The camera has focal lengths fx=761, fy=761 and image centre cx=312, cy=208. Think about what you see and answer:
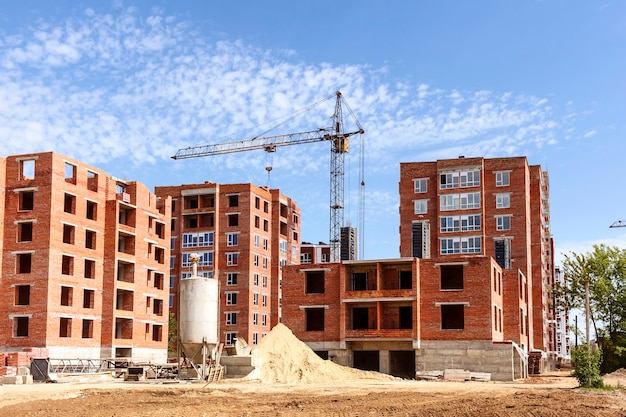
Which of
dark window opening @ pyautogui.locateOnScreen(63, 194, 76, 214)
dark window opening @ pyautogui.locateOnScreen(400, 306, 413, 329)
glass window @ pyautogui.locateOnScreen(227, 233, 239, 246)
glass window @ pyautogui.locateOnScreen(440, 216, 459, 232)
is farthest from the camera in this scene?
glass window @ pyautogui.locateOnScreen(227, 233, 239, 246)

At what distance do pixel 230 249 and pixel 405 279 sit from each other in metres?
42.9

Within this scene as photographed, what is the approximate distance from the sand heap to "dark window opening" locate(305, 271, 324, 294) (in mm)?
12255

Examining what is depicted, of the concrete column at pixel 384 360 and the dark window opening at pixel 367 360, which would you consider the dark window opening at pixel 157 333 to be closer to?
the dark window opening at pixel 367 360

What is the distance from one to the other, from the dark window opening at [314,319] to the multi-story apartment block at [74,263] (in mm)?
18455

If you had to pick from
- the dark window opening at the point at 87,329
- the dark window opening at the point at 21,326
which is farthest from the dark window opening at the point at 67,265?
the dark window opening at the point at 21,326

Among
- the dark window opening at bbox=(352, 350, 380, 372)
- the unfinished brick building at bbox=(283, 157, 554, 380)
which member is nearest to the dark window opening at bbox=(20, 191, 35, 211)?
the unfinished brick building at bbox=(283, 157, 554, 380)

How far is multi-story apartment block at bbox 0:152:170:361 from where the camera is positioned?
6588 cm

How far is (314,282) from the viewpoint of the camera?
69688mm

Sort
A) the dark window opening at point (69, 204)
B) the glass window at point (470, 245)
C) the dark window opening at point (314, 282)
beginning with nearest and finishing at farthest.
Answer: the dark window opening at point (314, 282) → the dark window opening at point (69, 204) → the glass window at point (470, 245)

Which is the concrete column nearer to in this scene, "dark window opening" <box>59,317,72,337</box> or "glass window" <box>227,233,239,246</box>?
"dark window opening" <box>59,317,72,337</box>

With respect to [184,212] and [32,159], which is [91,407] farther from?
[184,212]

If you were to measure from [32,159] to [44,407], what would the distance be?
133ft

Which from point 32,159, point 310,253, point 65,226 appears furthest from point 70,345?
point 310,253

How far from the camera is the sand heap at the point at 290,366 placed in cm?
5028
